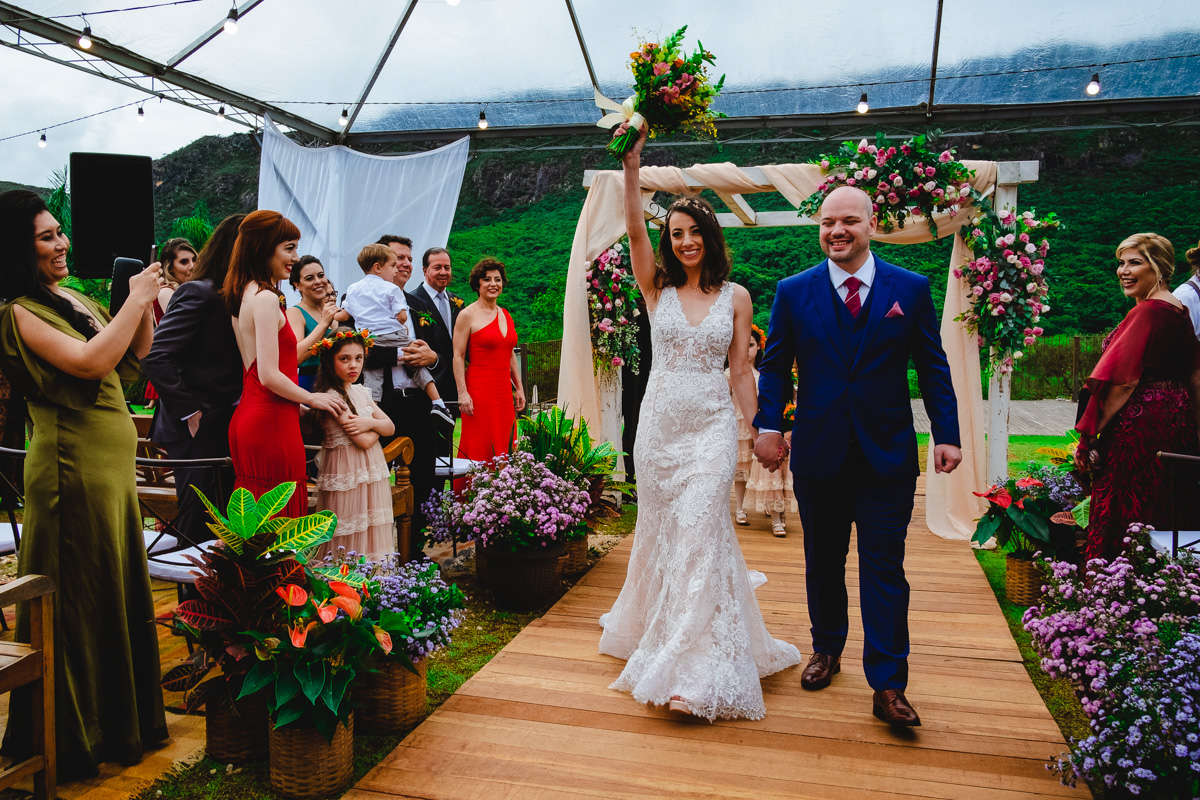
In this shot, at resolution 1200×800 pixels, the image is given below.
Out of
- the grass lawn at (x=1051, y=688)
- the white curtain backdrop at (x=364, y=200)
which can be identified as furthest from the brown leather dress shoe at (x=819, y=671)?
the white curtain backdrop at (x=364, y=200)

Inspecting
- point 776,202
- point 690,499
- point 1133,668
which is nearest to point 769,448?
point 690,499

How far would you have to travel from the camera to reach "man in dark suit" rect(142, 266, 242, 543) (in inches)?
142

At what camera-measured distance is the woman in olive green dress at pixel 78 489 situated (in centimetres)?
249

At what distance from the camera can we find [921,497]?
303 inches

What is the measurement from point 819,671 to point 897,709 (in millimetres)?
452

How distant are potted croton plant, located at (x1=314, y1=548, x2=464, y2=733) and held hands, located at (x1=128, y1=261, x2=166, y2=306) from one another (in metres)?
1.05

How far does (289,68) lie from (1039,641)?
1139 centimetres

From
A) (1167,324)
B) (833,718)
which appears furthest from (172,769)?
(1167,324)

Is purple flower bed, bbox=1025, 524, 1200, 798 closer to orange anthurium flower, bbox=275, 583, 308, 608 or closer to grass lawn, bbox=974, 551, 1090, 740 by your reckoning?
grass lawn, bbox=974, 551, 1090, 740

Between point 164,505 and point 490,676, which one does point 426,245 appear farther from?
point 490,676

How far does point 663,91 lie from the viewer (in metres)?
3.35

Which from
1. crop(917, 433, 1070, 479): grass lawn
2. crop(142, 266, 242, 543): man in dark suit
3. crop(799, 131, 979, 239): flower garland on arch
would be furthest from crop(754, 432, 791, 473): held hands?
crop(917, 433, 1070, 479): grass lawn

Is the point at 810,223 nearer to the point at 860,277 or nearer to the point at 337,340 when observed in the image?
the point at 860,277

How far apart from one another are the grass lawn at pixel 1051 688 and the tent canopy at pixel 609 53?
308 inches
